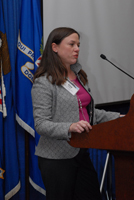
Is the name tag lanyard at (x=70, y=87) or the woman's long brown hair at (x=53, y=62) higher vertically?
the woman's long brown hair at (x=53, y=62)

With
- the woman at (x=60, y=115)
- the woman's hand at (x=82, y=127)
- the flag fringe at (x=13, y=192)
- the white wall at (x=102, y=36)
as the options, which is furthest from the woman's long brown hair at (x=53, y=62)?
the flag fringe at (x=13, y=192)

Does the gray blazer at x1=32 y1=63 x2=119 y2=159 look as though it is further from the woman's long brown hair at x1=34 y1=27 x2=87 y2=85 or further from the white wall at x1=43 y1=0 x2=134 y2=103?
A: the white wall at x1=43 y1=0 x2=134 y2=103

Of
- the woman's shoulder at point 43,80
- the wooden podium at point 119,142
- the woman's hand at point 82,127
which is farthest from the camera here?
the woman's shoulder at point 43,80

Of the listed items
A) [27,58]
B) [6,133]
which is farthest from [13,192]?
[27,58]

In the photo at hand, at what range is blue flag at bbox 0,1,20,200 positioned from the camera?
2074 millimetres

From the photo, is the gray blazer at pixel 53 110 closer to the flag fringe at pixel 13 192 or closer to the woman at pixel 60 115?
A: the woman at pixel 60 115

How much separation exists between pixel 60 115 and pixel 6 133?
0.98 meters

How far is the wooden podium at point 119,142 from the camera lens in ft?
3.15

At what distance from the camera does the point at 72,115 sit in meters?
1.36

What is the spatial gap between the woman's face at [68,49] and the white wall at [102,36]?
0.90 meters

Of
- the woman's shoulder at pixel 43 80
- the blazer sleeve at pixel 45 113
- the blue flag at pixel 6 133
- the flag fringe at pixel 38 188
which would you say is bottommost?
the flag fringe at pixel 38 188

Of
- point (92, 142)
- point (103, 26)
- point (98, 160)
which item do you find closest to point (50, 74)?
point (92, 142)

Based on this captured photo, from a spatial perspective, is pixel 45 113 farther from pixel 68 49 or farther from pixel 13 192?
pixel 13 192

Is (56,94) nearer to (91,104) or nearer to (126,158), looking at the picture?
(91,104)
